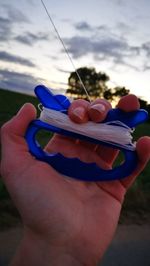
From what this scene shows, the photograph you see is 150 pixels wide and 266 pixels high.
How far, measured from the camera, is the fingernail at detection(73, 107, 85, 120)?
169 cm

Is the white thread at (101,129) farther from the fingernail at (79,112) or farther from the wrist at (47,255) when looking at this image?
the wrist at (47,255)

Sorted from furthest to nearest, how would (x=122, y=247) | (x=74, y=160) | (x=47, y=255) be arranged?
(x=122, y=247), (x=74, y=160), (x=47, y=255)

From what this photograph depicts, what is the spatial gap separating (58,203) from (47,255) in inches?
8.6

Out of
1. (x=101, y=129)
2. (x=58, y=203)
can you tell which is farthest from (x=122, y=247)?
(x=101, y=129)

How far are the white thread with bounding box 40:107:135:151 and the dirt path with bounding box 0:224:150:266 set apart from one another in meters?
1.86

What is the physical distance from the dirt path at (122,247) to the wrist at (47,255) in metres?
1.59

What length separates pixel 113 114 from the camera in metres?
1.72

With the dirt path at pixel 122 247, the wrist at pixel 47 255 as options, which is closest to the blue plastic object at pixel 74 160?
the wrist at pixel 47 255

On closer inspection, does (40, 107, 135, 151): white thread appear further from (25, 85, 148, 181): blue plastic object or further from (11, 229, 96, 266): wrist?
(11, 229, 96, 266): wrist

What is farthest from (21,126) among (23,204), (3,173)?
(23,204)

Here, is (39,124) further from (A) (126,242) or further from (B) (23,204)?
(A) (126,242)

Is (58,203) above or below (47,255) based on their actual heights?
above

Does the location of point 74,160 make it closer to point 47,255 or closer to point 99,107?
point 99,107

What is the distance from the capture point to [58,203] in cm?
175
